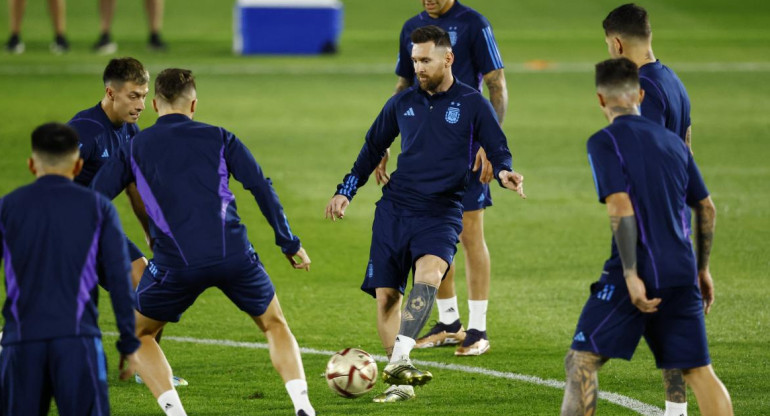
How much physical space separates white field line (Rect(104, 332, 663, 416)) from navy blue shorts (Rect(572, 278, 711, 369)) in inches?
54.3

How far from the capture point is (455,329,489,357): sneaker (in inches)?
363

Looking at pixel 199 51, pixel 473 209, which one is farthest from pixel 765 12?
pixel 473 209

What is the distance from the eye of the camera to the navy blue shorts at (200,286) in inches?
277

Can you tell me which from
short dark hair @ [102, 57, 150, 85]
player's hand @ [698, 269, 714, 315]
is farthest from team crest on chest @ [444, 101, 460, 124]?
player's hand @ [698, 269, 714, 315]

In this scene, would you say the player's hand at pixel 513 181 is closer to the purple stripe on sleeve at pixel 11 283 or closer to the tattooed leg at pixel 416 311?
the tattooed leg at pixel 416 311

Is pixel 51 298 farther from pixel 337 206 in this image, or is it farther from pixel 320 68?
pixel 320 68

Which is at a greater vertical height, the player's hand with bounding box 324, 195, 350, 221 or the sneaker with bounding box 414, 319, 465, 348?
the player's hand with bounding box 324, 195, 350, 221

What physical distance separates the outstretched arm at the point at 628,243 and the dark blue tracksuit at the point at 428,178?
1861 millimetres

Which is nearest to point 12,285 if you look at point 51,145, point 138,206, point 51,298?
point 51,298

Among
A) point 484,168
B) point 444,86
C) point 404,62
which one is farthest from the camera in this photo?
point 404,62

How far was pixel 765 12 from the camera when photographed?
1344 inches

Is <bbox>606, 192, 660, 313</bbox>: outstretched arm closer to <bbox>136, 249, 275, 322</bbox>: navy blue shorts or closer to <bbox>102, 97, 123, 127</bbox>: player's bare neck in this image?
<bbox>136, 249, 275, 322</bbox>: navy blue shorts

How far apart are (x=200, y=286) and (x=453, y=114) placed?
2.06 m

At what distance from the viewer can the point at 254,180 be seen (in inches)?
279
